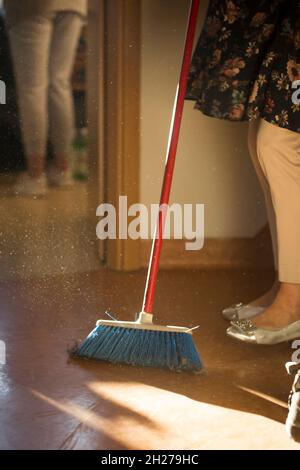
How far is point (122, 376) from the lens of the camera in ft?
4.60

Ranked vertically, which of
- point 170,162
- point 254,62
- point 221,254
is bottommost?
point 221,254

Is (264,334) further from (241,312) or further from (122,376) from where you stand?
(122,376)

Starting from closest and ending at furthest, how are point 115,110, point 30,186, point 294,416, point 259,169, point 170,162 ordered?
point 294,416, point 170,162, point 259,169, point 115,110, point 30,186

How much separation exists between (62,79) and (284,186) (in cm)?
95

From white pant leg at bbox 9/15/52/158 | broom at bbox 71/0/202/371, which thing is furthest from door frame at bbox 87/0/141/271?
broom at bbox 71/0/202/371

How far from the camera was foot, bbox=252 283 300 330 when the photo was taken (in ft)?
5.39

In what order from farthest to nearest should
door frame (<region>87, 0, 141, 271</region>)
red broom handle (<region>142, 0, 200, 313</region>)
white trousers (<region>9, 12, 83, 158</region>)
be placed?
white trousers (<region>9, 12, 83, 158</region>) < door frame (<region>87, 0, 141, 271</region>) < red broom handle (<region>142, 0, 200, 313</region>)

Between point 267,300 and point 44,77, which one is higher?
point 44,77

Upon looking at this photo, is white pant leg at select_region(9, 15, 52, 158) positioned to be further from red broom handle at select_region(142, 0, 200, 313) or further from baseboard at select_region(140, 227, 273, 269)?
red broom handle at select_region(142, 0, 200, 313)

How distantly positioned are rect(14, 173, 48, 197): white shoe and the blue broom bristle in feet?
3.21

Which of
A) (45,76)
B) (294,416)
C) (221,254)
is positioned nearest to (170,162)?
(294,416)

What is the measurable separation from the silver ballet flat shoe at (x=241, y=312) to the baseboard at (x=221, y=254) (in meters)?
0.47

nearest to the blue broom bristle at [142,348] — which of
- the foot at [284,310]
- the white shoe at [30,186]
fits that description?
the foot at [284,310]

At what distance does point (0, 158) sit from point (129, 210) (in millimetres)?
443
